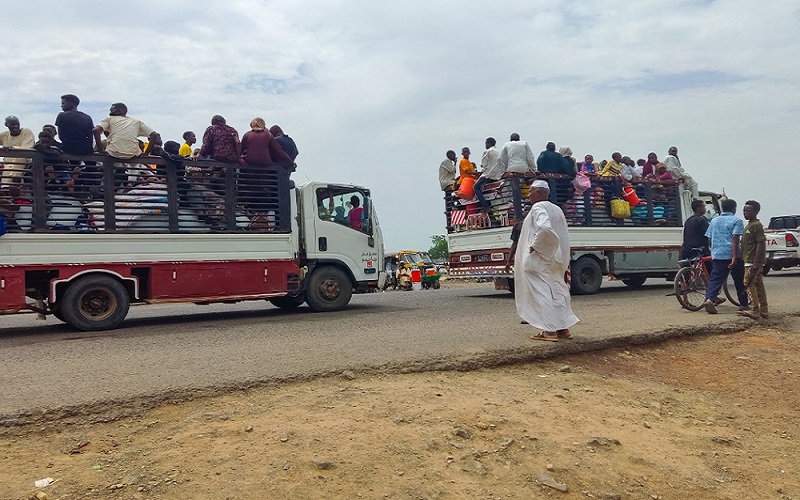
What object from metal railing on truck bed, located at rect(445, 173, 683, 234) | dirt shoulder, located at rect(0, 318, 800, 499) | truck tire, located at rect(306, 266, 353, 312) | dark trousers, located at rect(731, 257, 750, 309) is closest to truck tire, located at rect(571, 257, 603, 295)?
metal railing on truck bed, located at rect(445, 173, 683, 234)

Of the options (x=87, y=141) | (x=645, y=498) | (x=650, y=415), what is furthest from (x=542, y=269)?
(x=87, y=141)

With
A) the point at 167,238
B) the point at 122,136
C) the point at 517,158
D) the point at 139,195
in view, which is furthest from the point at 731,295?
the point at 122,136

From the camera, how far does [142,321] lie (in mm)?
10086

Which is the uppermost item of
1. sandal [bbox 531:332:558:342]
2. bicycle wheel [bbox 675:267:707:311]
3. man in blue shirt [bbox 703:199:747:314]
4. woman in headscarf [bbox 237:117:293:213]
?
woman in headscarf [bbox 237:117:293:213]

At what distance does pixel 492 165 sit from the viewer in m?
12.7

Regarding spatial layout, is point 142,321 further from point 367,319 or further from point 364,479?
point 364,479

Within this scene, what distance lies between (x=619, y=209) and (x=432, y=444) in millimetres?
10875

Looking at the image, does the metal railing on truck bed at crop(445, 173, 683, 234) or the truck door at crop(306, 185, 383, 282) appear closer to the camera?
the truck door at crop(306, 185, 383, 282)

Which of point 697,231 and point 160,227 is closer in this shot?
point 160,227

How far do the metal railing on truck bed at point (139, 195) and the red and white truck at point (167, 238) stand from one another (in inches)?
0.6

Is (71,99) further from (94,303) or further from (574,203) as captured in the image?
(574,203)

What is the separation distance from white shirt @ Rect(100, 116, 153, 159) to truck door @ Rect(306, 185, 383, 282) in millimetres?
2918

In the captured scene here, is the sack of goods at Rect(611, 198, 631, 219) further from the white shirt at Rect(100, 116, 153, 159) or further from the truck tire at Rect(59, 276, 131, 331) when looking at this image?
the truck tire at Rect(59, 276, 131, 331)

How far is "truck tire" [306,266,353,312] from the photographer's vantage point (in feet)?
34.4
